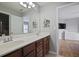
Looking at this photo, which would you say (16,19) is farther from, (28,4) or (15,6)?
(28,4)

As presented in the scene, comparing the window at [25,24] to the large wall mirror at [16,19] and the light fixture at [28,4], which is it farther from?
the light fixture at [28,4]

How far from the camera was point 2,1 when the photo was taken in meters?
1.56

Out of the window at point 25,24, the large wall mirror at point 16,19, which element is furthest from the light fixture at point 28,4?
the window at point 25,24

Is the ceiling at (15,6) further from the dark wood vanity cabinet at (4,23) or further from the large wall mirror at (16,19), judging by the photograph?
the dark wood vanity cabinet at (4,23)

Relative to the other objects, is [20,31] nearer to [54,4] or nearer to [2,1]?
[2,1]

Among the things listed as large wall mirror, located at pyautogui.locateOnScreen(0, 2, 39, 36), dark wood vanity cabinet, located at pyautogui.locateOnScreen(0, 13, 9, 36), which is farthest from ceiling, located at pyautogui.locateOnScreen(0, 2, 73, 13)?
dark wood vanity cabinet, located at pyautogui.locateOnScreen(0, 13, 9, 36)

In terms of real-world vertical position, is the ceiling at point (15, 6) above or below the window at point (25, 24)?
above

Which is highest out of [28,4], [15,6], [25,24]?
[28,4]

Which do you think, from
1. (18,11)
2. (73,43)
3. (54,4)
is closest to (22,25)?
(18,11)

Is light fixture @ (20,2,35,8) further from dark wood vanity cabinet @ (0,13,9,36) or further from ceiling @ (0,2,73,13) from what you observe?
dark wood vanity cabinet @ (0,13,9,36)

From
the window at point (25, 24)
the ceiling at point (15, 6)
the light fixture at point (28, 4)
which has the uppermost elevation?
the light fixture at point (28, 4)

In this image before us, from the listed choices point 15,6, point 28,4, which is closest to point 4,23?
point 15,6

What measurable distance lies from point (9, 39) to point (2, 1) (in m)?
0.69

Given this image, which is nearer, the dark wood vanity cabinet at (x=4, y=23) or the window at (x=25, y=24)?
the dark wood vanity cabinet at (x=4, y=23)
